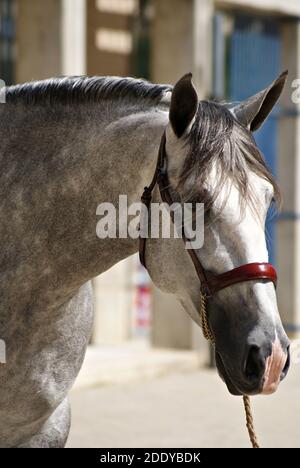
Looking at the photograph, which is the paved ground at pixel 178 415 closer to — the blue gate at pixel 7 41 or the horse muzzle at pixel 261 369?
the blue gate at pixel 7 41

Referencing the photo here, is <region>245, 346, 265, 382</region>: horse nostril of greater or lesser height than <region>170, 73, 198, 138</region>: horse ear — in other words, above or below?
below

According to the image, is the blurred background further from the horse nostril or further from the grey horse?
the horse nostril

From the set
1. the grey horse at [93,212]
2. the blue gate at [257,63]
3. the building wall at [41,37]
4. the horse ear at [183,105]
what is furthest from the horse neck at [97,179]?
the blue gate at [257,63]

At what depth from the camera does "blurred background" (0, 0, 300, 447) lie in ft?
22.0

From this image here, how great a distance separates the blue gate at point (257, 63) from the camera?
28.6 ft

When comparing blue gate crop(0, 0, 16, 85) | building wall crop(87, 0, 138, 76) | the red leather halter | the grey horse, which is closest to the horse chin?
the grey horse

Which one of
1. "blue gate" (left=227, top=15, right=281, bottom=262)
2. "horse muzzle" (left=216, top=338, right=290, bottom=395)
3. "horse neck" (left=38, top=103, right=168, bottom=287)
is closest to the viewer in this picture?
"horse muzzle" (left=216, top=338, right=290, bottom=395)

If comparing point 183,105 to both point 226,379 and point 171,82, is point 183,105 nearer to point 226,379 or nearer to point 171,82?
point 226,379

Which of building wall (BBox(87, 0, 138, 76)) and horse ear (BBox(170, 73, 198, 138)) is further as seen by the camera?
building wall (BBox(87, 0, 138, 76))

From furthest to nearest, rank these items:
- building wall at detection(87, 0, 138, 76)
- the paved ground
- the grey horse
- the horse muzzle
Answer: building wall at detection(87, 0, 138, 76), the paved ground, the grey horse, the horse muzzle

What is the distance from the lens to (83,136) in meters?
3.10

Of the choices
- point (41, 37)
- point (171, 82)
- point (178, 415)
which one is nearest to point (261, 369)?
point (178, 415)
